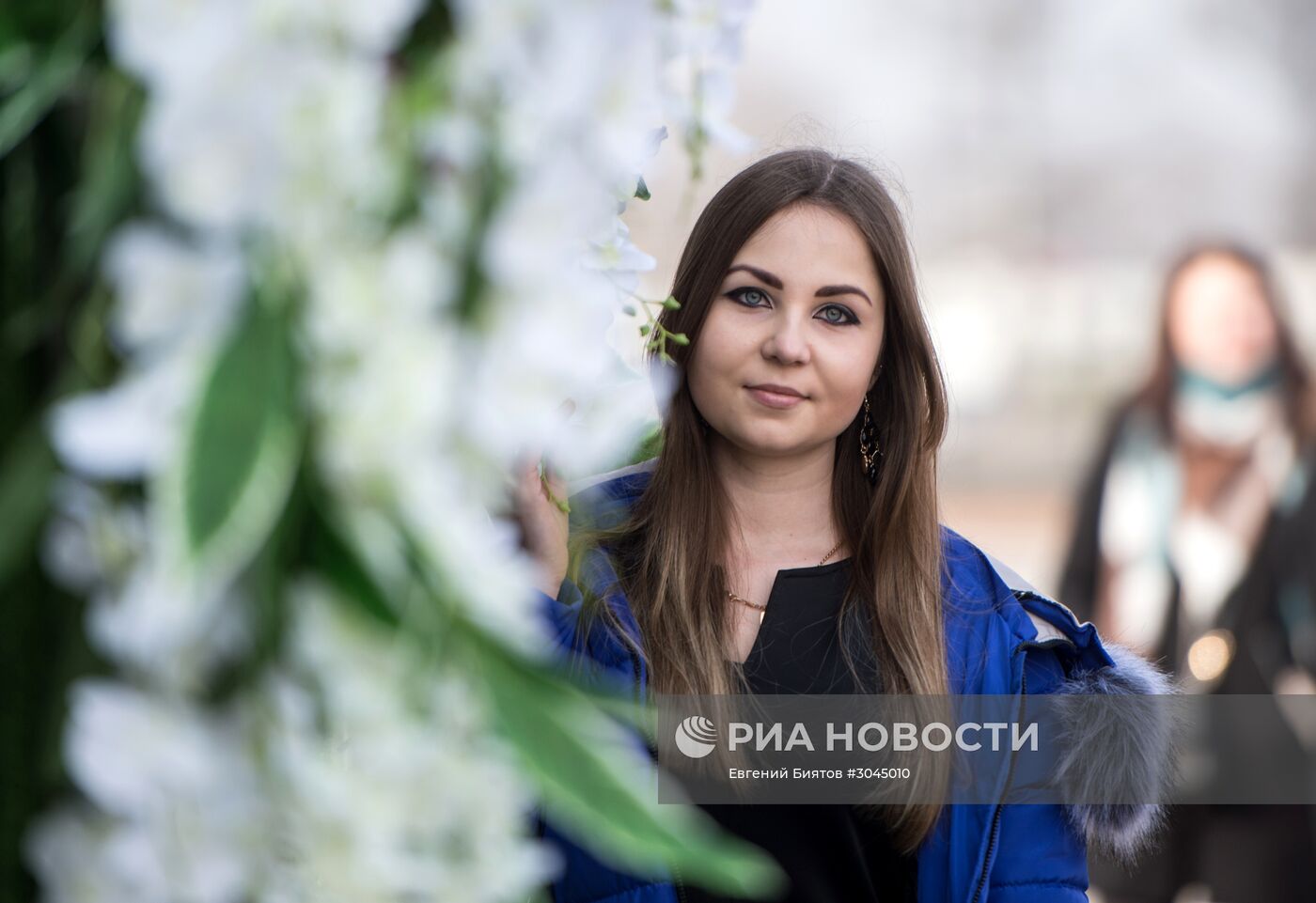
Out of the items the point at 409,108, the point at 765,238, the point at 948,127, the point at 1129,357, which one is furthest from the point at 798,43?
the point at 409,108

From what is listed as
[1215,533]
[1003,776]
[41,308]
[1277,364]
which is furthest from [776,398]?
[1277,364]

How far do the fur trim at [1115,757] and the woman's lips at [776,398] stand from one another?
15.3 inches

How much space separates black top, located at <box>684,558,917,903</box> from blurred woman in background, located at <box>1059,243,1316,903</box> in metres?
1.43

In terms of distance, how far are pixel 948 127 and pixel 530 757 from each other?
4.32 meters

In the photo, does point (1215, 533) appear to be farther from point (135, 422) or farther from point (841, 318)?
point (135, 422)

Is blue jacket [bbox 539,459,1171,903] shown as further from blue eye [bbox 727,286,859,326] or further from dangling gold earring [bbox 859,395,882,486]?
blue eye [bbox 727,286,859,326]

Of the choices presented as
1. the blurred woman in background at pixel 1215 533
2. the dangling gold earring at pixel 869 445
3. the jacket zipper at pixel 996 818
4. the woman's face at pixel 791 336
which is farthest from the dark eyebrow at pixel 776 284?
the blurred woman in background at pixel 1215 533

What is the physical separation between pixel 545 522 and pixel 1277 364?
2512mm

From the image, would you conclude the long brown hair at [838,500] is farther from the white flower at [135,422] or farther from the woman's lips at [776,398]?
the white flower at [135,422]

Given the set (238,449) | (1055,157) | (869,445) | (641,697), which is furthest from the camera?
(1055,157)

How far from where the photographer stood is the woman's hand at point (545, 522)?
0.70 metres

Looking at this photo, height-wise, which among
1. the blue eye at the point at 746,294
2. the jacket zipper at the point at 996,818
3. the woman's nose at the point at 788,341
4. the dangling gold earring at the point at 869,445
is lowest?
the jacket zipper at the point at 996,818

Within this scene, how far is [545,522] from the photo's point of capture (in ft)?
2.74

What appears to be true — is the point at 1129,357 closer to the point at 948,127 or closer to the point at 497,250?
the point at 948,127
